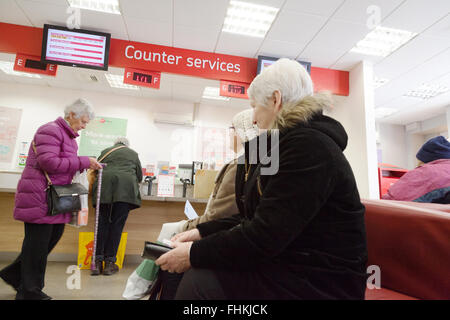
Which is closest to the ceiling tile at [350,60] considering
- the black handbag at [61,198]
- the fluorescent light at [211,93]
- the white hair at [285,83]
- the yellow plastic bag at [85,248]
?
the fluorescent light at [211,93]

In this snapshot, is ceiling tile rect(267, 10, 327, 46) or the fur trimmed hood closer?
the fur trimmed hood

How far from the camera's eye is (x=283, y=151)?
30.6 inches

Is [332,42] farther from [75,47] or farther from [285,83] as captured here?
[75,47]

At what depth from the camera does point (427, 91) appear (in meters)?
5.26

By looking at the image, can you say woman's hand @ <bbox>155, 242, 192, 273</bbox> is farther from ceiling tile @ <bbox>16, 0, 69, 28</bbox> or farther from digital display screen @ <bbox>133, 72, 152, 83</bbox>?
ceiling tile @ <bbox>16, 0, 69, 28</bbox>

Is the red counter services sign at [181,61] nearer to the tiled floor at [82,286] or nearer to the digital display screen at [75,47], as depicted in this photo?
the digital display screen at [75,47]

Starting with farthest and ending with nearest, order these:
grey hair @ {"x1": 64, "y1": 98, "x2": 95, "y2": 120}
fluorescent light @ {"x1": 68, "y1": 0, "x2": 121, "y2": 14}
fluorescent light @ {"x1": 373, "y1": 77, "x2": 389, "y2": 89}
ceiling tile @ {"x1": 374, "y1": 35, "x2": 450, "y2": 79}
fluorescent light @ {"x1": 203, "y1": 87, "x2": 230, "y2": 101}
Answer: fluorescent light @ {"x1": 203, "y1": 87, "x2": 230, "y2": 101}
fluorescent light @ {"x1": 373, "y1": 77, "x2": 389, "y2": 89}
ceiling tile @ {"x1": 374, "y1": 35, "x2": 450, "y2": 79}
fluorescent light @ {"x1": 68, "y1": 0, "x2": 121, "y2": 14}
grey hair @ {"x1": 64, "y1": 98, "x2": 95, "y2": 120}

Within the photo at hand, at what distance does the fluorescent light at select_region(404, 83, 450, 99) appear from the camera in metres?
5.04

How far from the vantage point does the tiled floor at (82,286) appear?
2081mm

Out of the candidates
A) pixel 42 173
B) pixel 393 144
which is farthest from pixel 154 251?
pixel 393 144

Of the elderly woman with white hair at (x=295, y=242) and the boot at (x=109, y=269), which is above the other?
the elderly woman with white hair at (x=295, y=242)

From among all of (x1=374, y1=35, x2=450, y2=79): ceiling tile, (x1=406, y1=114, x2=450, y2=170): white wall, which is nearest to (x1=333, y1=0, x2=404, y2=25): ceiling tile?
(x1=374, y1=35, x2=450, y2=79): ceiling tile

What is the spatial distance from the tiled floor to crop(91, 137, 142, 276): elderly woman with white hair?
0.45ft

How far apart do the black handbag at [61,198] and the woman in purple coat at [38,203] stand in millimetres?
29
